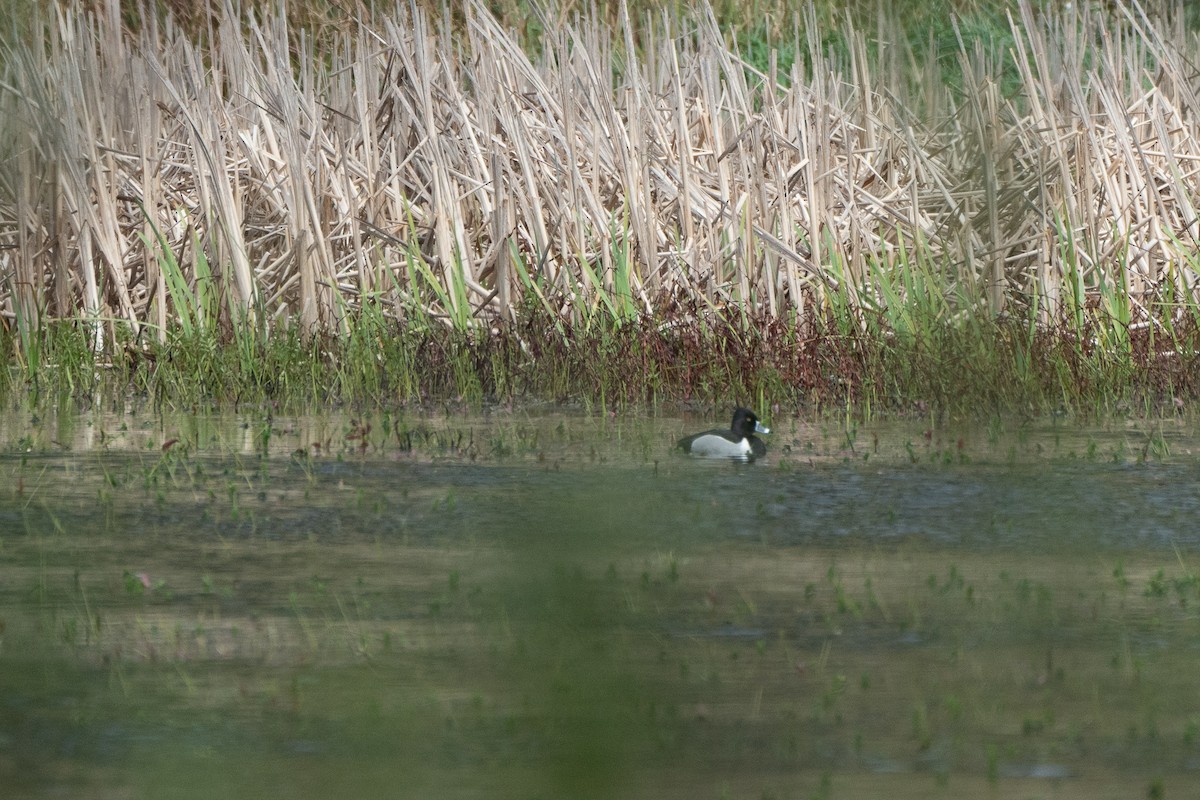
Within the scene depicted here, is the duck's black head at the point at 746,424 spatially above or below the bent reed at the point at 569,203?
below

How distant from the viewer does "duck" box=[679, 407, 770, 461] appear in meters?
7.46

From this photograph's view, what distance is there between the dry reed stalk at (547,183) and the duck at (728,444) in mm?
2013

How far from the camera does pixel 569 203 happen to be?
10.3 meters

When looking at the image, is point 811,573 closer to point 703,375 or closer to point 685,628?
point 685,628

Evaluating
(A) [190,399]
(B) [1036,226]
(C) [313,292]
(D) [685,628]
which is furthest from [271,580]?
(B) [1036,226]

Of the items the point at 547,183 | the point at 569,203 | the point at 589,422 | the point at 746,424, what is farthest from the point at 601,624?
the point at 547,183

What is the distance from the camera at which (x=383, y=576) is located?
16.8ft

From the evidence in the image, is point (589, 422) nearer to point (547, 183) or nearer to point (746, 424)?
point (746, 424)

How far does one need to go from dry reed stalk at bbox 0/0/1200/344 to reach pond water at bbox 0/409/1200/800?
2.46 m

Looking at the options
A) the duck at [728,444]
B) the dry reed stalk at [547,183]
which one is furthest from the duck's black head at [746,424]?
the dry reed stalk at [547,183]

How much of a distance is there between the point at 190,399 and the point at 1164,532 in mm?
4960

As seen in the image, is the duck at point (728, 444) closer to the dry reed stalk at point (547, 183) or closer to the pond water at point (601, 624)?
the pond water at point (601, 624)

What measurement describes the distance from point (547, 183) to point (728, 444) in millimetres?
3219

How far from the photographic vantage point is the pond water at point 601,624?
3289 mm
